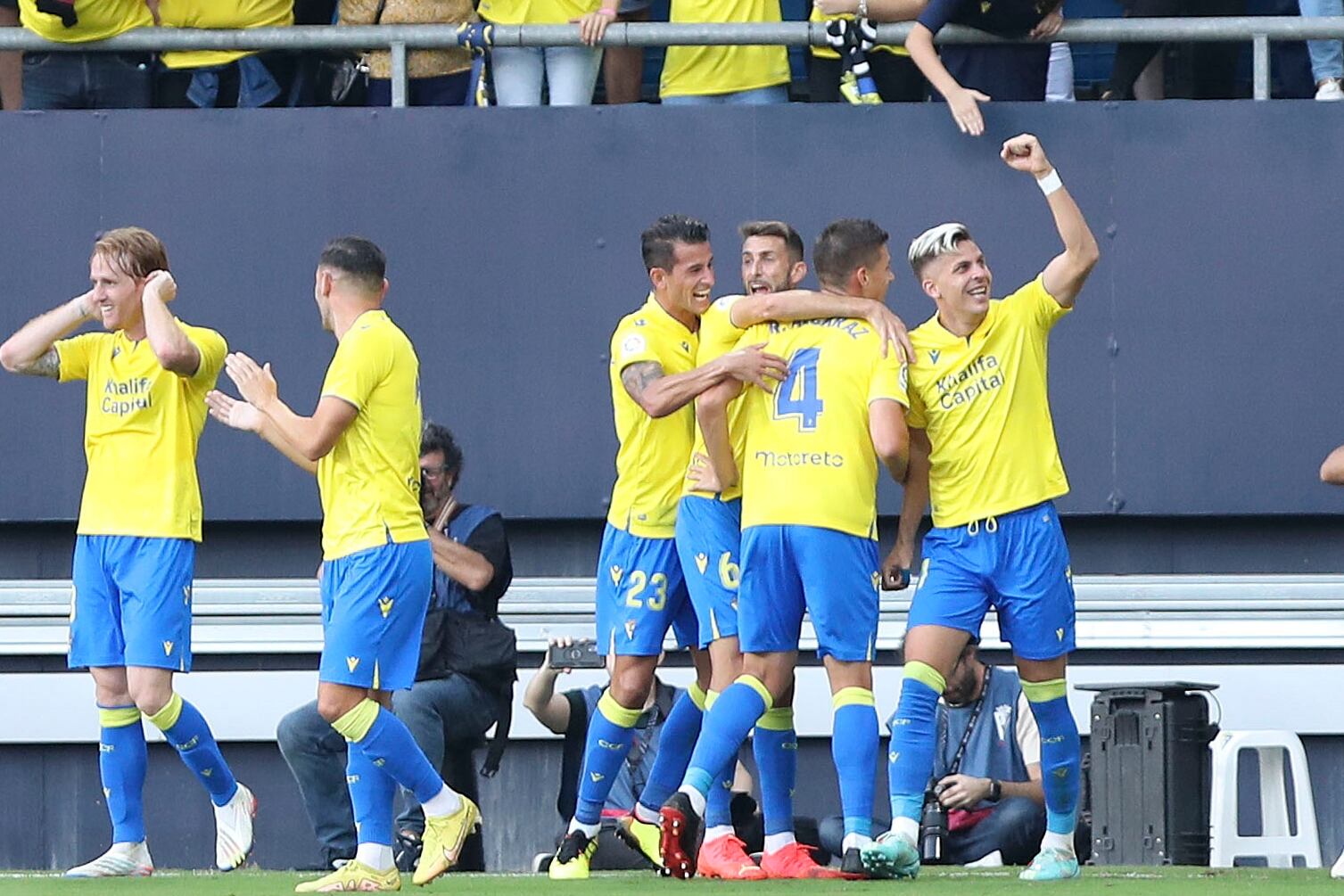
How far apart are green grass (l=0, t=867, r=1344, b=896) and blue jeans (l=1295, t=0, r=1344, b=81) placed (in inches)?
154

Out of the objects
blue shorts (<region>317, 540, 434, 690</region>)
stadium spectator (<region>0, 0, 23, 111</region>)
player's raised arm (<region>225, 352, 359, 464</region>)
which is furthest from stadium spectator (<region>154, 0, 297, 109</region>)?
blue shorts (<region>317, 540, 434, 690</region>)

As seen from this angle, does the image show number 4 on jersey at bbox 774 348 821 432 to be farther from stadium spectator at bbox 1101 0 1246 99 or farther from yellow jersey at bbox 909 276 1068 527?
stadium spectator at bbox 1101 0 1246 99

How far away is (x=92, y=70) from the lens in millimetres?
10758

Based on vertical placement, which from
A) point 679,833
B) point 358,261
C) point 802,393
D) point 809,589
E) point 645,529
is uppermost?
point 358,261

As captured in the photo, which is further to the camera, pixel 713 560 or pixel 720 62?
pixel 720 62

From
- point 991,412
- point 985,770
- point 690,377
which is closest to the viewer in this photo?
point 991,412

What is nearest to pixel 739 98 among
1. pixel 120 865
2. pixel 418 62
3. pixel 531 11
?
pixel 531 11

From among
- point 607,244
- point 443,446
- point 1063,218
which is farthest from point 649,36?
point 1063,218

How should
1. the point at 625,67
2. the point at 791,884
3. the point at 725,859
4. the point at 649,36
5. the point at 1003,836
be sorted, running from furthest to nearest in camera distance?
the point at 625,67 < the point at 649,36 < the point at 1003,836 < the point at 725,859 < the point at 791,884

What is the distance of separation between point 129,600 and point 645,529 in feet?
6.22

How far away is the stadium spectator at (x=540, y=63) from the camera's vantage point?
10.7 m

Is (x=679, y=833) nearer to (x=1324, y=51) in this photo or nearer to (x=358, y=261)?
(x=358, y=261)

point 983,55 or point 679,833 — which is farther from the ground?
point 983,55

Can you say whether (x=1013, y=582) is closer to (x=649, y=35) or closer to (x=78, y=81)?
(x=649, y=35)
